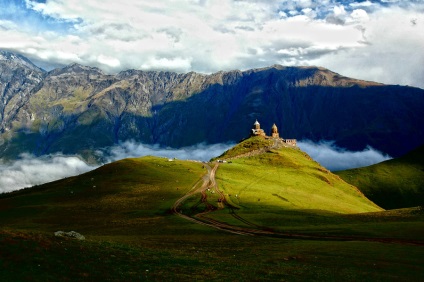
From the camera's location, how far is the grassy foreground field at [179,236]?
43656 mm

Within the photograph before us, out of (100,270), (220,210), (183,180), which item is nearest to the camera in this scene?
(100,270)

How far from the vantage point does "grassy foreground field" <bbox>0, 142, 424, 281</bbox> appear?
1719 inches

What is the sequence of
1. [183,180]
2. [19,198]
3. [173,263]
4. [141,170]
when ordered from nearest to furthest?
[173,263], [19,198], [183,180], [141,170]

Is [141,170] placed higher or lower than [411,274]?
higher

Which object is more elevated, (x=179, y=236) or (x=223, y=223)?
(x=223, y=223)

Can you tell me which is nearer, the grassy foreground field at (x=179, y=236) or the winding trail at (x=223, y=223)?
the grassy foreground field at (x=179, y=236)

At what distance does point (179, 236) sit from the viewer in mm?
79688

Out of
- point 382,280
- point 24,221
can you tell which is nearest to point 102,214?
point 24,221

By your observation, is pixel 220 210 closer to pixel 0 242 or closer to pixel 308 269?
pixel 308 269

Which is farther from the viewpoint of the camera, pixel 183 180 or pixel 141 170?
pixel 141 170

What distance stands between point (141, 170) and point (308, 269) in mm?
129926

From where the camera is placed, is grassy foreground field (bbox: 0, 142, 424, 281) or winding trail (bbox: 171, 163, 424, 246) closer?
grassy foreground field (bbox: 0, 142, 424, 281)

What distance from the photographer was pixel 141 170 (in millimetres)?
172000

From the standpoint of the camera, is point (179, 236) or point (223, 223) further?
point (223, 223)
